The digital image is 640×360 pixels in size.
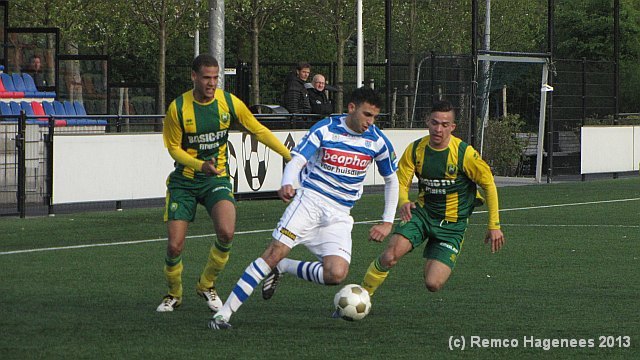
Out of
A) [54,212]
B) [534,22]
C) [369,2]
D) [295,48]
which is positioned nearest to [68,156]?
[54,212]

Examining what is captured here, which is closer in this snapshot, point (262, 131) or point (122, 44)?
point (262, 131)

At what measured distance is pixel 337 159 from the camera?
9.48 metres

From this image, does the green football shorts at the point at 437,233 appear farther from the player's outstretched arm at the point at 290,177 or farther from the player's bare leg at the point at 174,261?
the player's bare leg at the point at 174,261

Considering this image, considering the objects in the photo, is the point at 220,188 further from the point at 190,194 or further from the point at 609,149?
the point at 609,149

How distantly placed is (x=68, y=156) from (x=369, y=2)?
25949 mm

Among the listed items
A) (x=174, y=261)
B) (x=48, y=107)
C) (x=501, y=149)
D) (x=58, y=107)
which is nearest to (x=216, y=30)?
(x=58, y=107)

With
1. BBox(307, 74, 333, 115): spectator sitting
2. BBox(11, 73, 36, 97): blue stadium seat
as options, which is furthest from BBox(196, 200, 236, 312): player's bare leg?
BBox(11, 73, 36, 97): blue stadium seat

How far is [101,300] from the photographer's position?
34.4 ft

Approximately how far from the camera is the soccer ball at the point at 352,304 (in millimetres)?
9320

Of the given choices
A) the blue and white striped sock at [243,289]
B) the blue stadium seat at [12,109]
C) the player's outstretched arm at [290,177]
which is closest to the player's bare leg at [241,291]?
the blue and white striped sock at [243,289]

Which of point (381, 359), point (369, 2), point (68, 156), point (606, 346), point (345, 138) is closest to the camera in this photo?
point (381, 359)

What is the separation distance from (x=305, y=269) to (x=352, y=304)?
0.56 metres

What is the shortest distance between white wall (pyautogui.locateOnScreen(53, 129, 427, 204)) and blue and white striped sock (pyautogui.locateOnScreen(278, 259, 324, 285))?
8947mm

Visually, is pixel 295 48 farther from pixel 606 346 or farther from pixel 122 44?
pixel 606 346
